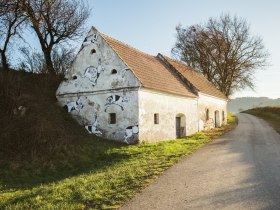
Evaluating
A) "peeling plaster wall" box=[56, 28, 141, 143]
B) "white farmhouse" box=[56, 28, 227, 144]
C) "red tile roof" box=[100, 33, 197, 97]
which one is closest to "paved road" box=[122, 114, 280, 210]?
"white farmhouse" box=[56, 28, 227, 144]

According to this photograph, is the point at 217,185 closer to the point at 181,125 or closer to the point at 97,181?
the point at 97,181

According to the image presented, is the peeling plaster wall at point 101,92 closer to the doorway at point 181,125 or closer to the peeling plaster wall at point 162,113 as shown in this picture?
the peeling plaster wall at point 162,113

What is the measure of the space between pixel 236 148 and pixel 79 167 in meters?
7.59

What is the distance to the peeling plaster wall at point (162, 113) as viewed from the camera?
16.2m

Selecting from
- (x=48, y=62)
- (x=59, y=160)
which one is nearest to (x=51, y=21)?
(x=48, y=62)

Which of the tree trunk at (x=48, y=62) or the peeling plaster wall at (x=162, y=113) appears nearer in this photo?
the peeling plaster wall at (x=162, y=113)

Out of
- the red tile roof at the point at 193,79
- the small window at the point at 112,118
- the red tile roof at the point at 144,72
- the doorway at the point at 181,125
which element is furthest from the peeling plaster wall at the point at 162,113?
the red tile roof at the point at 193,79

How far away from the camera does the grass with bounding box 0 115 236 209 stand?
22.9 ft

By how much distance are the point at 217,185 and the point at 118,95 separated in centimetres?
950

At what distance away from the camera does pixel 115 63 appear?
1675 cm

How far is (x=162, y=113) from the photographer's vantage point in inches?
711

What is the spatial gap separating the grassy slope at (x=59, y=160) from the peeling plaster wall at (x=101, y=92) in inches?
33.3

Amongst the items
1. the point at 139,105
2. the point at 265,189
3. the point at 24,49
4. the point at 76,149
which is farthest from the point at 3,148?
the point at 24,49

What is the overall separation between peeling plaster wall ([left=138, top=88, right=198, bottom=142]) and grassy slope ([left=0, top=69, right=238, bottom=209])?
1720mm
